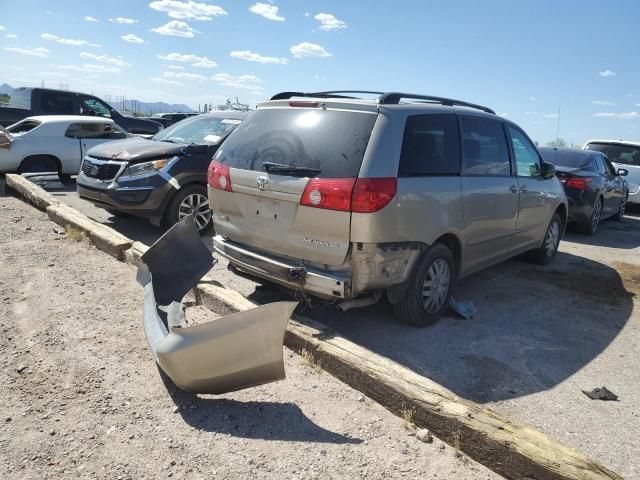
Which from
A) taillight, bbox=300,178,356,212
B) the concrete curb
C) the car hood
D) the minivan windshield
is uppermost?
the minivan windshield

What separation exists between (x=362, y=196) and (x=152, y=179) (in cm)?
393

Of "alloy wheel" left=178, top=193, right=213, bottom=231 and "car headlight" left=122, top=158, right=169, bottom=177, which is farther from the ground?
"car headlight" left=122, top=158, right=169, bottom=177

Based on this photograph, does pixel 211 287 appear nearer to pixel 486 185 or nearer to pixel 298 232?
pixel 298 232

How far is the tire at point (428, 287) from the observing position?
4.16 metres

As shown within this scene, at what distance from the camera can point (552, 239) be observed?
686 cm

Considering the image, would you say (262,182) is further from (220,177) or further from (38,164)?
(38,164)

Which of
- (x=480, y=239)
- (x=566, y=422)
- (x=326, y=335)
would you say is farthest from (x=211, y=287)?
(x=566, y=422)

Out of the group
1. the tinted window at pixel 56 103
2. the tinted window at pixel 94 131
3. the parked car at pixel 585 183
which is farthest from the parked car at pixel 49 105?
the parked car at pixel 585 183

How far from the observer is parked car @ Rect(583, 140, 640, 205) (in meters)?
12.4

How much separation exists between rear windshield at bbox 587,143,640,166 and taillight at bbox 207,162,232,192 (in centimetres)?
1114

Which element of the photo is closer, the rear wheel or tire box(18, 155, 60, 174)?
tire box(18, 155, 60, 174)

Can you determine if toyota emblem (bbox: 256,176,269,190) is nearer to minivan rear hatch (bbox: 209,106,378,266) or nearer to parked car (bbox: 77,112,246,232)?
minivan rear hatch (bbox: 209,106,378,266)

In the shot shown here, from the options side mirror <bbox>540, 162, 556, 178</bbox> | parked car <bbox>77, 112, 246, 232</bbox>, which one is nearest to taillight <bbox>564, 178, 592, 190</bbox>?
side mirror <bbox>540, 162, 556, 178</bbox>

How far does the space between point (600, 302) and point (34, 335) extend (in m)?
5.36
